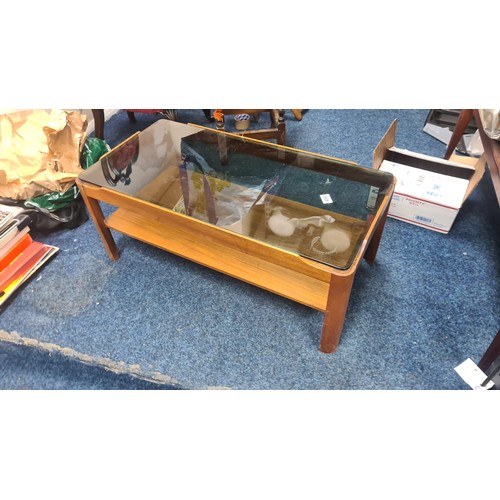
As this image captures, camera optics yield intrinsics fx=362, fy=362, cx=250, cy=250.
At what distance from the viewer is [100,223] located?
1.44 m

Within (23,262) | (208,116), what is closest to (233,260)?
(23,262)

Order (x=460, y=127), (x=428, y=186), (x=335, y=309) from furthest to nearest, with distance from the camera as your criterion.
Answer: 1. (x=460, y=127)
2. (x=428, y=186)
3. (x=335, y=309)

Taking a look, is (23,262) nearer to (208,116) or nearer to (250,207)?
(250,207)

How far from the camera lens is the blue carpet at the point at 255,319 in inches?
47.7

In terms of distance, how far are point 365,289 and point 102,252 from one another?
1.15 metres

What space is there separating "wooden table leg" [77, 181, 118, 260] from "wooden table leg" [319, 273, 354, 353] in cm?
94

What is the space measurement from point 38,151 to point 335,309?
4.86 ft

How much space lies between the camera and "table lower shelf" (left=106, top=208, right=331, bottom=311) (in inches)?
44.1

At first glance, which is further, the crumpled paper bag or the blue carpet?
the crumpled paper bag

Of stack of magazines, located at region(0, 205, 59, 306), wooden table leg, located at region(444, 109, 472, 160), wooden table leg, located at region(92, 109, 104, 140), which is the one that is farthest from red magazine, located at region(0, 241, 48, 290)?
wooden table leg, located at region(444, 109, 472, 160)

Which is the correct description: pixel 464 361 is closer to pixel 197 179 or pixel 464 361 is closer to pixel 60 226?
pixel 197 179

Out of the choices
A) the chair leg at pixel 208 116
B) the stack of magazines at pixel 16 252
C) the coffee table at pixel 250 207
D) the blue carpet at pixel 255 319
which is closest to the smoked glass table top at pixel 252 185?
the coffee table at pixel 250 207

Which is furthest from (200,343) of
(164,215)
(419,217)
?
(419,217)

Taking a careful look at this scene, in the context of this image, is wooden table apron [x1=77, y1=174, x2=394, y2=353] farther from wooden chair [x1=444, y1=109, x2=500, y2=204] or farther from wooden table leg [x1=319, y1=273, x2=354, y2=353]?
wooden chair [x1=444, y1=109, x2=500, y2=204]
